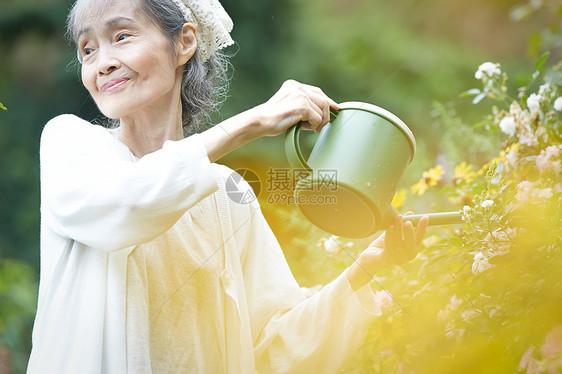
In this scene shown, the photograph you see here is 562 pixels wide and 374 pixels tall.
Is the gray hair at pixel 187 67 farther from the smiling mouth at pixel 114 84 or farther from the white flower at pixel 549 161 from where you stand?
the white flower at pixel 549 161

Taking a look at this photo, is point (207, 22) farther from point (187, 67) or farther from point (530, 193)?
point (530, 193)

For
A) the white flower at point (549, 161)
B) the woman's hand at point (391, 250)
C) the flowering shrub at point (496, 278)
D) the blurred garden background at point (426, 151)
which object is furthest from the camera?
the woman's hand at point (391, 250)

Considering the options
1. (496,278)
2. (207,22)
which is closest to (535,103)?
(496,278)

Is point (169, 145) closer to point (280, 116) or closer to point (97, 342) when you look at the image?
point (280, 116)

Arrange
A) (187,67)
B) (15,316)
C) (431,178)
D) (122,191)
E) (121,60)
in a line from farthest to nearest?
(15,316) < (431,178) < (187,67) < (121,60) < (122,191)

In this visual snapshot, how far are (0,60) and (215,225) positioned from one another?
4286mm

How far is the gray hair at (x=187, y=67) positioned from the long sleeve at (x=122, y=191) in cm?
32

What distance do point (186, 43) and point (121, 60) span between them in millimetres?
226

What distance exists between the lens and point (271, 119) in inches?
40.0

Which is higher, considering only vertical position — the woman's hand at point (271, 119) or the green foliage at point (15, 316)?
the woman's hand at point (271, 119)

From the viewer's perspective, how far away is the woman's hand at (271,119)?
0.99 meters

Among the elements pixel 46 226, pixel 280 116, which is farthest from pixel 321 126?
pixel 46 226

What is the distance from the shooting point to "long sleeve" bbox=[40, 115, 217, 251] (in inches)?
37.6

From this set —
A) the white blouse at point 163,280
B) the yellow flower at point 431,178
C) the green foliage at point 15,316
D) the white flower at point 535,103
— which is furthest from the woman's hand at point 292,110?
the green foliage at point 15,316
